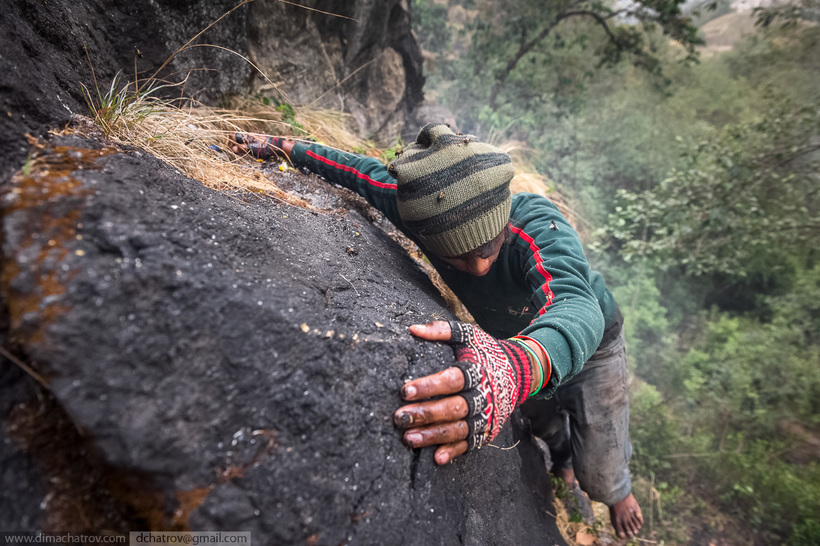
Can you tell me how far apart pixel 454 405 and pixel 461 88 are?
876 cm

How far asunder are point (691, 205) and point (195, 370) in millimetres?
5922

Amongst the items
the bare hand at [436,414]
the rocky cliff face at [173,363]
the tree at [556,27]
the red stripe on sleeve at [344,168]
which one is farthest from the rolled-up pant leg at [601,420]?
the tree at [556,27]

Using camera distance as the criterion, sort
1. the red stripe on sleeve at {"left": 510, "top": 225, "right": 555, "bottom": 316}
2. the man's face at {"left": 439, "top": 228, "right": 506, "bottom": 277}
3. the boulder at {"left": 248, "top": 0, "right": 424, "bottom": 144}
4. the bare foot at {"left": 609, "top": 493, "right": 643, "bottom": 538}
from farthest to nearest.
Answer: the boulder at {"left": 248, "top": 0, "right": 424, "bottom": 144}, the bare foot at {"left": 609, "top": 493, "right": 643, "bottom": 538}, the man's face at {"left": 439, "top": 228, "right": 506, "bottom": 277}, the red stripe on sleeve at {"left": 510, "top": 225, "right": 555, "bottom": 316}

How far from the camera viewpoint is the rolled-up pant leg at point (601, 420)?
6.97 ft

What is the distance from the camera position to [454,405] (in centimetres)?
99

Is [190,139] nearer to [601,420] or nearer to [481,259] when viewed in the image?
[481,259]

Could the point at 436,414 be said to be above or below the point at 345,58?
below

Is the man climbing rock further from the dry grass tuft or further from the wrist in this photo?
the dry grass tuft

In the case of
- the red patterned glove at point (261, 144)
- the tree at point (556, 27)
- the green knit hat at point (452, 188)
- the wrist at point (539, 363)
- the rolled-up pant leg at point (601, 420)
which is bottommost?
the rolled-up pant leg at point (601, 420)

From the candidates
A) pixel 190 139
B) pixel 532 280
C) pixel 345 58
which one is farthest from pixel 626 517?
pixel 345 58

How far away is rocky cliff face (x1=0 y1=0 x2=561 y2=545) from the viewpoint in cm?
69

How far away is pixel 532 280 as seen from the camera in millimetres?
→ 1651

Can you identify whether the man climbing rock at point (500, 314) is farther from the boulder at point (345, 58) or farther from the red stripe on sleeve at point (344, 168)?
the boulder at point (345, 58)

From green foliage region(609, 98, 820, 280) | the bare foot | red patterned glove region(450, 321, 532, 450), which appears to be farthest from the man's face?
green foliage region(609, 98, 820, 280)
